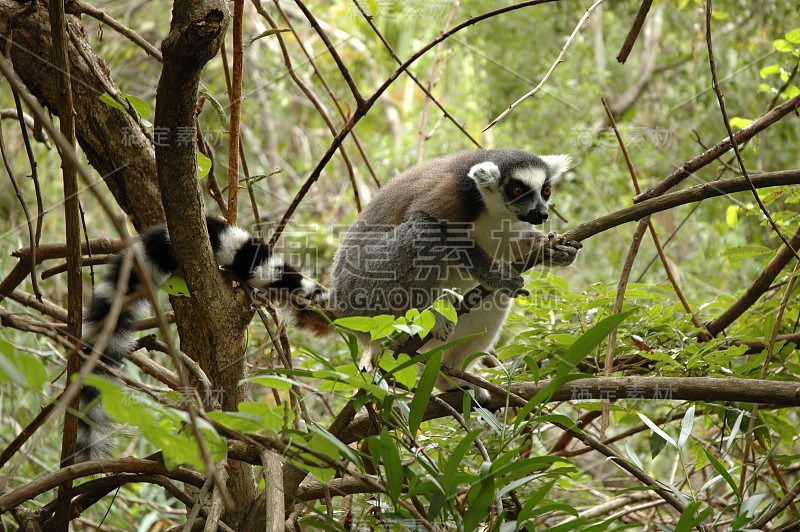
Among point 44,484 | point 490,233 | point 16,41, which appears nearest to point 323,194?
point 490,233

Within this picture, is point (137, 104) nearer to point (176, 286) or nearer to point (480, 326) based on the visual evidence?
point (176, 286)

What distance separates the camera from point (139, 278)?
2514 millimetres

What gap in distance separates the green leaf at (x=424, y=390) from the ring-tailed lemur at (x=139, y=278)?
1.12m

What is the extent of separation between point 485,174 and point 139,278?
85.9 inches

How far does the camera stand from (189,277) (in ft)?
7.82

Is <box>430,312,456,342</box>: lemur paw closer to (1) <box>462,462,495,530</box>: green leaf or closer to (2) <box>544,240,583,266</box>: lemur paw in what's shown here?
(2) <box>544,240,583,266</box>: lemur paw

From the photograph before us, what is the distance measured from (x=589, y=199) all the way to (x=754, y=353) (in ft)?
18.8

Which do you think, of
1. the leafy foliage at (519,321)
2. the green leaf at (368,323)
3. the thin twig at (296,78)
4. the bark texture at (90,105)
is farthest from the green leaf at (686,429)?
the bark texture at (90,105)

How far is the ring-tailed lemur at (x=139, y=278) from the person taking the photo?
2430 mm

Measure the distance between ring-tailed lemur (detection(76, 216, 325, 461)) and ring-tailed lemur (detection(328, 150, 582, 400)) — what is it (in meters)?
0.84

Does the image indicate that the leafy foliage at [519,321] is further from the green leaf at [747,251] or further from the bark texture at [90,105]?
the bark texture at [90,105]

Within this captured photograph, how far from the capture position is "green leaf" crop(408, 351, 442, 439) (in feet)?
6.26

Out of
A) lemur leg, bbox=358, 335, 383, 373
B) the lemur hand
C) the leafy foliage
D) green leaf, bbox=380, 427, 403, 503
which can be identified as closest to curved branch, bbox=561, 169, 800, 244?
the leafy foliage

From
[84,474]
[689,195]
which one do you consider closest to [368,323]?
[84,474]
